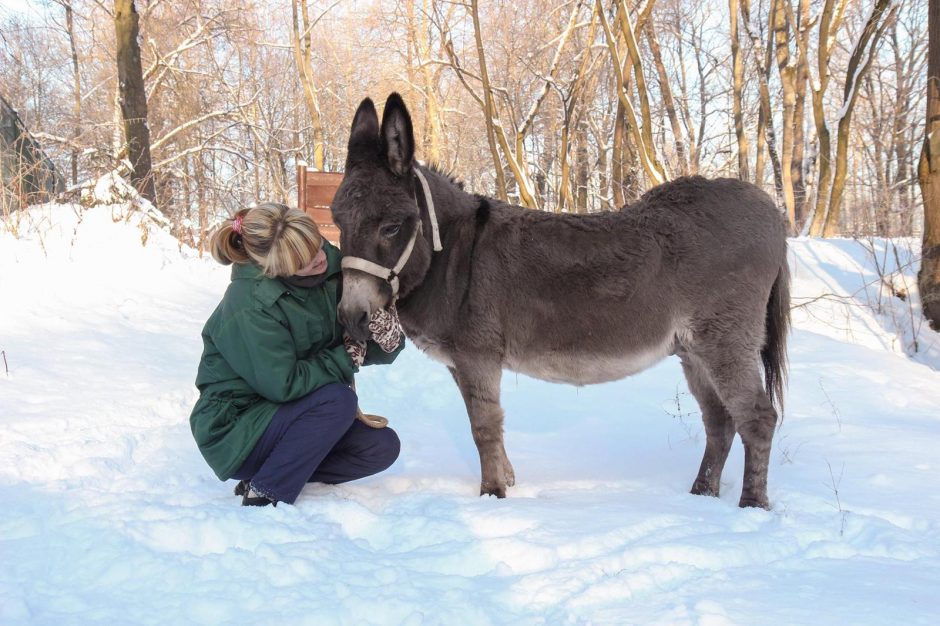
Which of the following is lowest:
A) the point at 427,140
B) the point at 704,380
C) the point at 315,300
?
the point at 704,380

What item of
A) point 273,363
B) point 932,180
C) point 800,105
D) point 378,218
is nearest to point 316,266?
point 378,218

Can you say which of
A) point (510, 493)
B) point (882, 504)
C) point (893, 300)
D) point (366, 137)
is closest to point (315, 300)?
point (366, 137)

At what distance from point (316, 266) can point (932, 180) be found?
26.9ft

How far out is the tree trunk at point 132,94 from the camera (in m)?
12.8

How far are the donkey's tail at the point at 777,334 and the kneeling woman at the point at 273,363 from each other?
2154 millimetres

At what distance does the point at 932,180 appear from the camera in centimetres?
785

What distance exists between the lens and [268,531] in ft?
8.61

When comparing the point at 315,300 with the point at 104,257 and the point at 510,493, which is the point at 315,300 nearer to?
the point at 510,493

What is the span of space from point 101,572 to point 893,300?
971cm

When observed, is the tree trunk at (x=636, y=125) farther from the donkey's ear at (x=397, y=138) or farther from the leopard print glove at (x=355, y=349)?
the leopard print glove at (x=355, y=349)

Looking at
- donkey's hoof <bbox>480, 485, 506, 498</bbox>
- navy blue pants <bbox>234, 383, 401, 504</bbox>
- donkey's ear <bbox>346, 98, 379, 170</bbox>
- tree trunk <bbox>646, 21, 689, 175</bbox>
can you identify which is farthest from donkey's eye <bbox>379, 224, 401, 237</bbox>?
tree trunk <bbox>646, 21, 689, 175</bbox>

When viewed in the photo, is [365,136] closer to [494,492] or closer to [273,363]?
[273,363]

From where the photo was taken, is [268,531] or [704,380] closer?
[268,531]

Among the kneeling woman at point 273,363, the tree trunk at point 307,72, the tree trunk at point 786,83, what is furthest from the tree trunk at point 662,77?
the tree trunk at point 307,72
